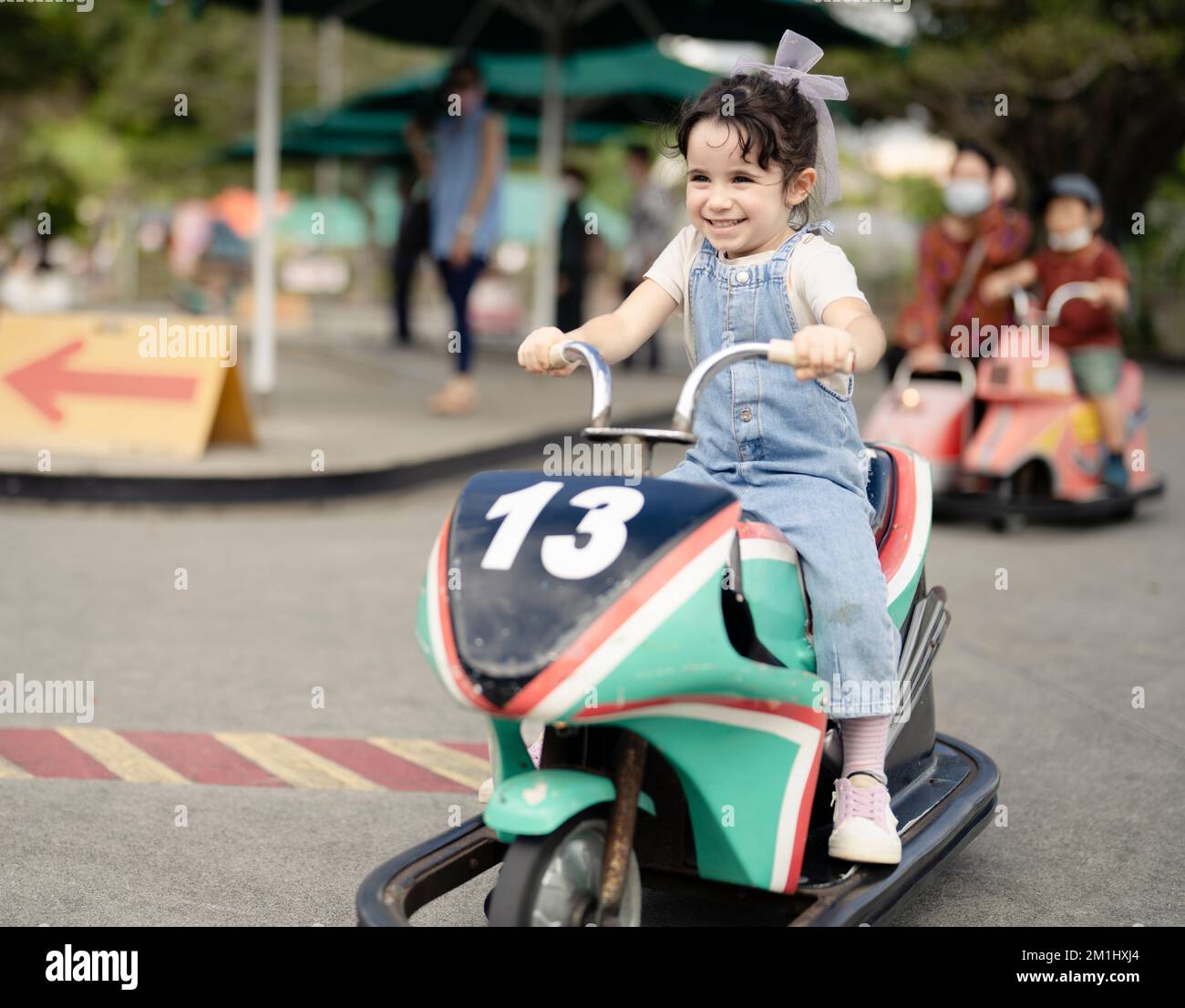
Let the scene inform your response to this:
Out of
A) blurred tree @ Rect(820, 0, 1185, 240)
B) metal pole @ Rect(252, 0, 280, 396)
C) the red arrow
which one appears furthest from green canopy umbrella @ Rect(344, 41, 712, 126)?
the red arrow

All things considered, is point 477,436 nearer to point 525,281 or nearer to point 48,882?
point 48,882

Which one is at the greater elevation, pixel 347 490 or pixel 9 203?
pixel 9 203

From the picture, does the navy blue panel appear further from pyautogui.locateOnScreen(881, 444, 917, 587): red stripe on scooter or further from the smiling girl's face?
pyautogui.locateOnScreen(881, 444, 917, 587): red stripe on scooter

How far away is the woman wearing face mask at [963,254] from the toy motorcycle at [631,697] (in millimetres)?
5854

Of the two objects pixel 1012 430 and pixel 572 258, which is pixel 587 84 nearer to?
pixel 572 258

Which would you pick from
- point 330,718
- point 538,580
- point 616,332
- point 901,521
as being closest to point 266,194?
point 330,718

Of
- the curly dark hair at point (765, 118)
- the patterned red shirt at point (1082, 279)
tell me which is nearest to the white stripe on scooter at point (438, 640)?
the curly dark hair at point (765, 118)

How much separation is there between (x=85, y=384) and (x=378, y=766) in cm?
519

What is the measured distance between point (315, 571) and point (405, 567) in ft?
1.35

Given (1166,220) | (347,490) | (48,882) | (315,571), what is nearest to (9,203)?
(1166,220)

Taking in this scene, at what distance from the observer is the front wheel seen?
2789mm

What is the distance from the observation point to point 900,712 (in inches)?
147

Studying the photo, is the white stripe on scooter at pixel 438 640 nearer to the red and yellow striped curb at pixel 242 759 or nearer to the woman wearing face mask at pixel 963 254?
the red and yellow striped curb at pixel 242 759

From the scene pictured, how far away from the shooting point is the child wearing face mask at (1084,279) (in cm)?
867
